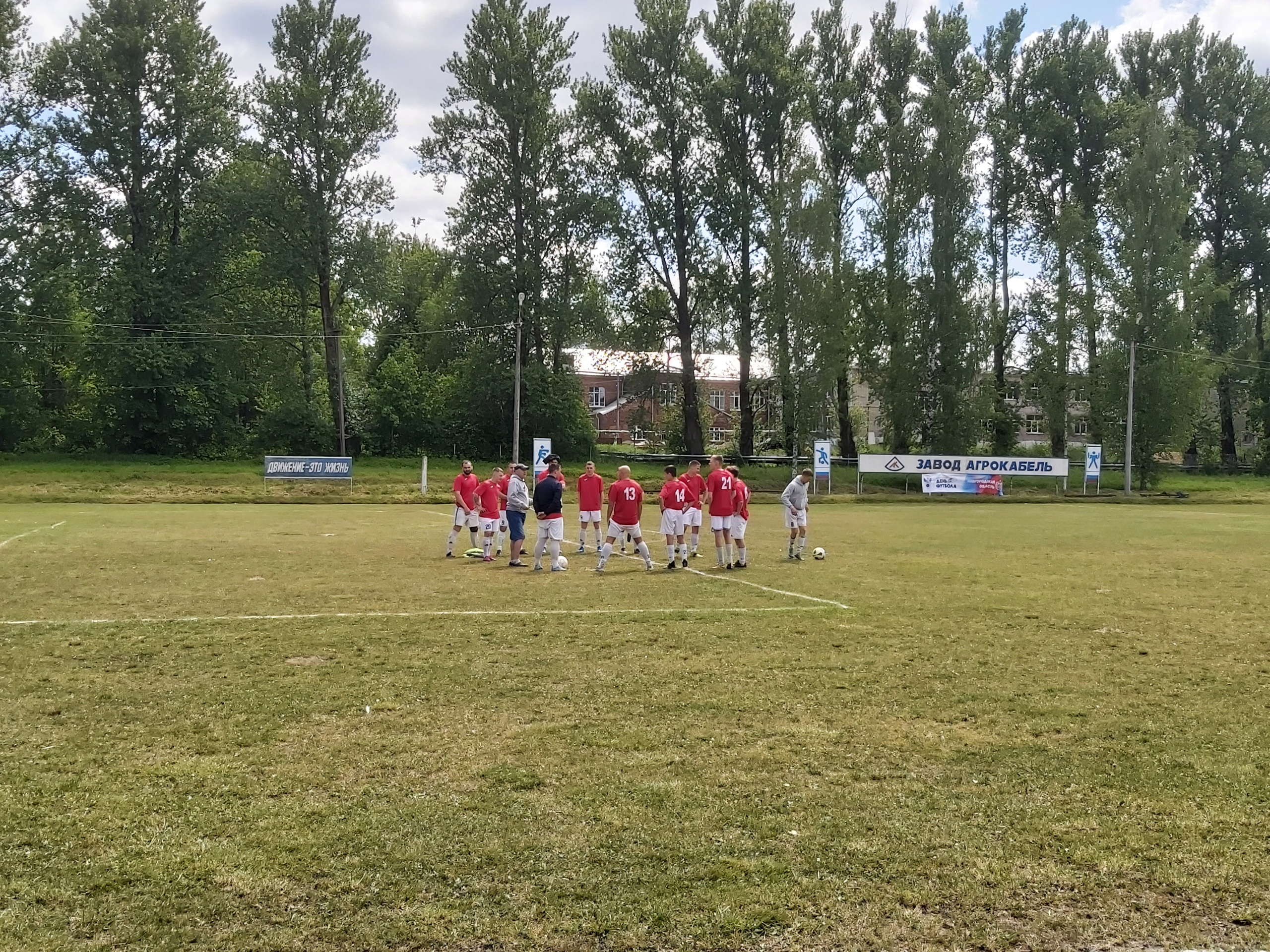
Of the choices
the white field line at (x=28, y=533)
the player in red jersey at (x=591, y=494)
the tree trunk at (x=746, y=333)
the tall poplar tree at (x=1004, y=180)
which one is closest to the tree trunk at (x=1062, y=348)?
the tall poplar tree at (x=1004, y=180)

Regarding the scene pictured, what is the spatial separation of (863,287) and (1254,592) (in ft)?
140

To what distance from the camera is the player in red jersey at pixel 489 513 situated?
57.4ft

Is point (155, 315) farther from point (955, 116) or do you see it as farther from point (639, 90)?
point (955, 116)

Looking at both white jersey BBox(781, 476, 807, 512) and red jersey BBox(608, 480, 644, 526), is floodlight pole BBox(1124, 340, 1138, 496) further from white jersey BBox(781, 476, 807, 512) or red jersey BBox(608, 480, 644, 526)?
red jersey BBox(608, 480, 644, 526)

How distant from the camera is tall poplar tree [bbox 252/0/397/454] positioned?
4972 centimetres

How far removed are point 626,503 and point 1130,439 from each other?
38.6 m

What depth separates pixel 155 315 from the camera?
4853 cm

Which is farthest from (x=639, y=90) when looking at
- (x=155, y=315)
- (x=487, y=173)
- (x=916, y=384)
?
(x=155, y=315)

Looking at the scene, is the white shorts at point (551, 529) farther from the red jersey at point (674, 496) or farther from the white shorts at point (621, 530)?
the red jersey at point (674, 496)

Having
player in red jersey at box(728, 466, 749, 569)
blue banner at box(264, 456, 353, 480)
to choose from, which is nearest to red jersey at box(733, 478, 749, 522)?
player in red jersey at box(728, 466, 749, 569)

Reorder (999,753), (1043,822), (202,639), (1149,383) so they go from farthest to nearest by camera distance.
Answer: (1149,383), (202,639), (999,753), (1043,822)

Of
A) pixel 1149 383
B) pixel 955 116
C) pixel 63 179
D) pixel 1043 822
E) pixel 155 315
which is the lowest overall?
pixel 1043 822

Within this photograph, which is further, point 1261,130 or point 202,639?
point 1261,130

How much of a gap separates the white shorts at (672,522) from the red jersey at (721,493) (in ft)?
1.92
